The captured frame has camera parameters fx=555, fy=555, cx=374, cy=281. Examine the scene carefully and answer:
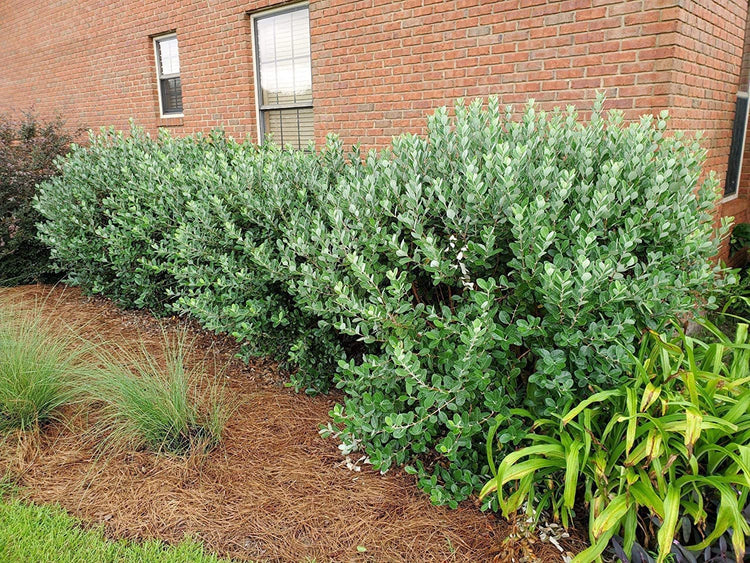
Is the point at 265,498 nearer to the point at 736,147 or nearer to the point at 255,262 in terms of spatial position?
the point at 255,262

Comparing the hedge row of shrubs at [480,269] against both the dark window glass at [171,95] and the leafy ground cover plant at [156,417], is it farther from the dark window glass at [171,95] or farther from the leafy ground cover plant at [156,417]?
the dark window glass at [171,95]

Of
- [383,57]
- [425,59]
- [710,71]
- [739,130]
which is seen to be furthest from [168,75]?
[739,130]

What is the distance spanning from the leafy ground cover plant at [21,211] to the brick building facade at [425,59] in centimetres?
287

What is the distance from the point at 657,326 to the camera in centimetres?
264


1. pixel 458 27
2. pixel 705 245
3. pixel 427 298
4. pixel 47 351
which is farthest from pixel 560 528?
pixel 458 27

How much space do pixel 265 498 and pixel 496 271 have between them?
1588mm

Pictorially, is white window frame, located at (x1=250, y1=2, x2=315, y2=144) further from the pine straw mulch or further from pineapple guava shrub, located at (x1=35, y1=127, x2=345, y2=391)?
the pine straw mulch

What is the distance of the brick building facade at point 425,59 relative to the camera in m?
4.59

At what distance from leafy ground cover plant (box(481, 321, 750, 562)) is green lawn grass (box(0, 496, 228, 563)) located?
137 centimetres

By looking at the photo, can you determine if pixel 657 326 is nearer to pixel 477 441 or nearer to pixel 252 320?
pixel 477 441

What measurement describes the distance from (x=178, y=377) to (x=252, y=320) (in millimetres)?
606

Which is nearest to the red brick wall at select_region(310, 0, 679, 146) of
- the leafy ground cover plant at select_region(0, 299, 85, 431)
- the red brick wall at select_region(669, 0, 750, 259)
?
the red brick wall at select_region(669, 0, 750, 259)

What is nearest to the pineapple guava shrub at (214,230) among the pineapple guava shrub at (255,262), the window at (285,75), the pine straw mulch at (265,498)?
the pineapple guava shrub at (255,262)

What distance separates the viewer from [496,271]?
2.79 m
